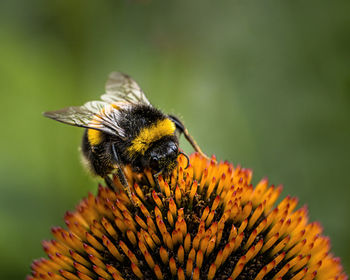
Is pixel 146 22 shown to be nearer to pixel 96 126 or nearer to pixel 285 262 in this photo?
pixel 96 126

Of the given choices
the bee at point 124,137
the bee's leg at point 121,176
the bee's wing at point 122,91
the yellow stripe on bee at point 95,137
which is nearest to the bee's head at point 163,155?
the bee at point 124,137

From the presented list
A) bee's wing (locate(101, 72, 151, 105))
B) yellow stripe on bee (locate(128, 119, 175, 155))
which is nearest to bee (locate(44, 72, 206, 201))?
yellow stripe on bee (locate(128, 119, 175, 155))

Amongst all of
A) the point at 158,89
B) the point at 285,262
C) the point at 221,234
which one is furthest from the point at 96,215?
the point at 158,89

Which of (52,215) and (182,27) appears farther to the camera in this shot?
(182,27)

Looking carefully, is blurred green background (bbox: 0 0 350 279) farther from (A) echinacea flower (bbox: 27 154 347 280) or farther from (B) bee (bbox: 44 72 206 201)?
(A) echinacea flower (bbox: 27 154 347 280)

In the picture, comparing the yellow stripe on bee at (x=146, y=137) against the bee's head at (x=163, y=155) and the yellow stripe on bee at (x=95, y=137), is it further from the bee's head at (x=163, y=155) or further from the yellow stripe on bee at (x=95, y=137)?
the yellow stripe on bee at (x=95, y=137)
